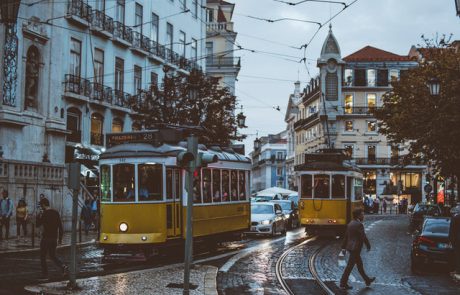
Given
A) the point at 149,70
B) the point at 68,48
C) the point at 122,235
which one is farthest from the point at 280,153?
the point at 122,235

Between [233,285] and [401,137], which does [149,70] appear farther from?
[233,285]

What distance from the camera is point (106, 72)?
36.9 meters

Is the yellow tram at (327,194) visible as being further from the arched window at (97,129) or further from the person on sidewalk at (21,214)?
the arched window at (97,129)

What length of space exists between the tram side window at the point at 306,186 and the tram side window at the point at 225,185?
25.8 ft

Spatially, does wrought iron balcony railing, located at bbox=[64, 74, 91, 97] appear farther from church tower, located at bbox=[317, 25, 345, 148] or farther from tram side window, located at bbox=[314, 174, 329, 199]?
church tower, located at bbox=[317, 25, 345, 148]

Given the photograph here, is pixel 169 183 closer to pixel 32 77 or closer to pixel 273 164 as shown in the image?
pixel 32 77

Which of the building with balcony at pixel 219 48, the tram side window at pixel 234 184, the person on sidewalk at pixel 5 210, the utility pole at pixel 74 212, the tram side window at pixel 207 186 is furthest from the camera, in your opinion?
the building with balcony at pixel 219 48

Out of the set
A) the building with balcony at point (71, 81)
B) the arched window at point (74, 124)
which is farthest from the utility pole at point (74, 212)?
the arched window at point (74, 124)

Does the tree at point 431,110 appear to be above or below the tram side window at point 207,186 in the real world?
above

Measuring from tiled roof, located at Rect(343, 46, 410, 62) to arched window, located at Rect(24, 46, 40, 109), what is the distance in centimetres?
6394

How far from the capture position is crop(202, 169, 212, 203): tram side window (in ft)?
65.2

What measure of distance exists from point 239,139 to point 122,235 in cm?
1953

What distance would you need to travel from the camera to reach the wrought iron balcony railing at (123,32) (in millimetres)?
37616

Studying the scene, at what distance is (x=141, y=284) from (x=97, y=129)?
23754 mm
